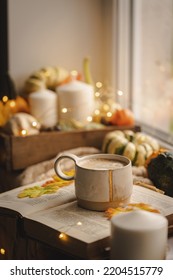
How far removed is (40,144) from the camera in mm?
1567

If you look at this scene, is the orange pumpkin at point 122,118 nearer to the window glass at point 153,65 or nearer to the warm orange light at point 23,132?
the window glass at point 153,65

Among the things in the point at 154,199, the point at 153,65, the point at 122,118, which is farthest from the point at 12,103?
the point at 154,199

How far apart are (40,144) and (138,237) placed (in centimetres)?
83

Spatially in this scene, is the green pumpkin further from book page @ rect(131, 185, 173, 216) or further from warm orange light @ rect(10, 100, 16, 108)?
warm orange light @ rect(10, 100, 16, 108)

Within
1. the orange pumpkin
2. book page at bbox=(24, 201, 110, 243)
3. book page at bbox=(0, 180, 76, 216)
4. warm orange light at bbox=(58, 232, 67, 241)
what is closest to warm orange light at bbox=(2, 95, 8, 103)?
the orange pumpkin

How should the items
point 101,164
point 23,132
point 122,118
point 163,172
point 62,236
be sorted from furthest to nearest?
point 122,118, point 23,132, point 163,172, point 101,164, point 62,236

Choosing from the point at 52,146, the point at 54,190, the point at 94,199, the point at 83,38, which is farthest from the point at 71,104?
the point at 94,199

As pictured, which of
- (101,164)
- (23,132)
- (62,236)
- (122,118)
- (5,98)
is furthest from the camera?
(5,98)

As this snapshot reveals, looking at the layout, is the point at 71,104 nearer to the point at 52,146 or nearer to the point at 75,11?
the point at 52,146

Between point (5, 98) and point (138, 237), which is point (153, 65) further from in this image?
point (138, 237)

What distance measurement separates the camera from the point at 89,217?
952 mm

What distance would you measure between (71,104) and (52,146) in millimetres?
210

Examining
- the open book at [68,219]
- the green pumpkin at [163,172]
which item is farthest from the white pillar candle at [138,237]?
the green pumpkin at [163,172]

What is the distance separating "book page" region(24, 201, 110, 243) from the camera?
0.87 meters
